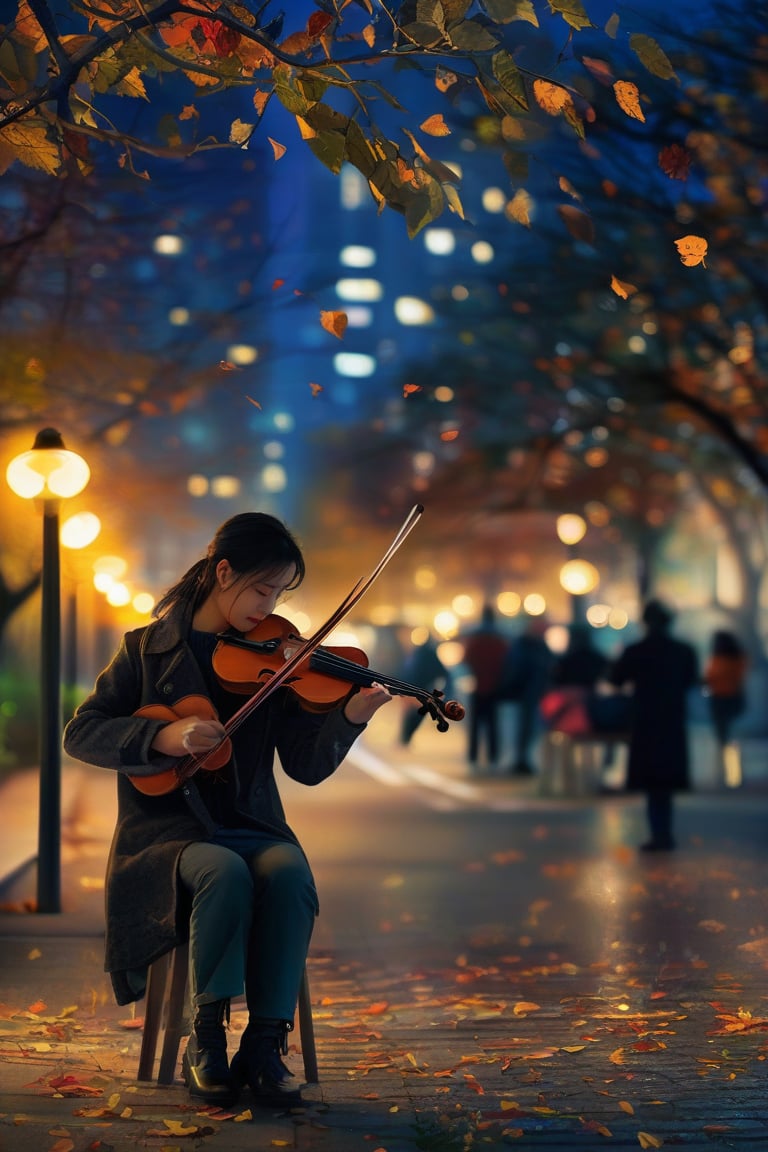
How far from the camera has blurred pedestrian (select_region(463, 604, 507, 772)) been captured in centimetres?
2331

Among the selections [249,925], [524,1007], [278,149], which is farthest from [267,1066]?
[278,149]

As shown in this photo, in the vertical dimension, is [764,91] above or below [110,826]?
above

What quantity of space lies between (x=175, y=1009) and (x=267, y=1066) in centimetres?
41

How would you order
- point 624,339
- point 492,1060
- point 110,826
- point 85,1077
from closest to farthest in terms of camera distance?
1. point 85,1077
2. point 492,1060
3. point 110,826
4. point 624,339

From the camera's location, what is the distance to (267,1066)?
17.5 ft

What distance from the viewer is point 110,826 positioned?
631 inches

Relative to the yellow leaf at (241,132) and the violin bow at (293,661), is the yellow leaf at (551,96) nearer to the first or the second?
the yellow leaf at (241,132)

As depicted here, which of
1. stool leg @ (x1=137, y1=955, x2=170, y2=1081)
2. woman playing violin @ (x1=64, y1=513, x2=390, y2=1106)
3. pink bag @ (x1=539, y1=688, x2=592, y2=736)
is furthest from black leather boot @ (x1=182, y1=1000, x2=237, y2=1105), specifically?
pink bag @ (x1=539, y1=688, x2=592, y2=736)

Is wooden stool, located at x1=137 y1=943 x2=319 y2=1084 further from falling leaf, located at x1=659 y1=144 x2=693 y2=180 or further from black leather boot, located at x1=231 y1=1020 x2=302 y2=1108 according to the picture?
falling leaf, located at x1=659 y1=144 x2=693 y2=180

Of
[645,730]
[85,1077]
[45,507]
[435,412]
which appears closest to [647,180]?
[645,730]

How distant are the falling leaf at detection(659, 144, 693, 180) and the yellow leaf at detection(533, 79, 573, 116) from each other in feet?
2.29

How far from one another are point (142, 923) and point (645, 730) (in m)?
9.53

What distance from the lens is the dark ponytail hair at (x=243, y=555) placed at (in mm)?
5641

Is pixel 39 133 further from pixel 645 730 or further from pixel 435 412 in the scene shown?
pixel 435 412
